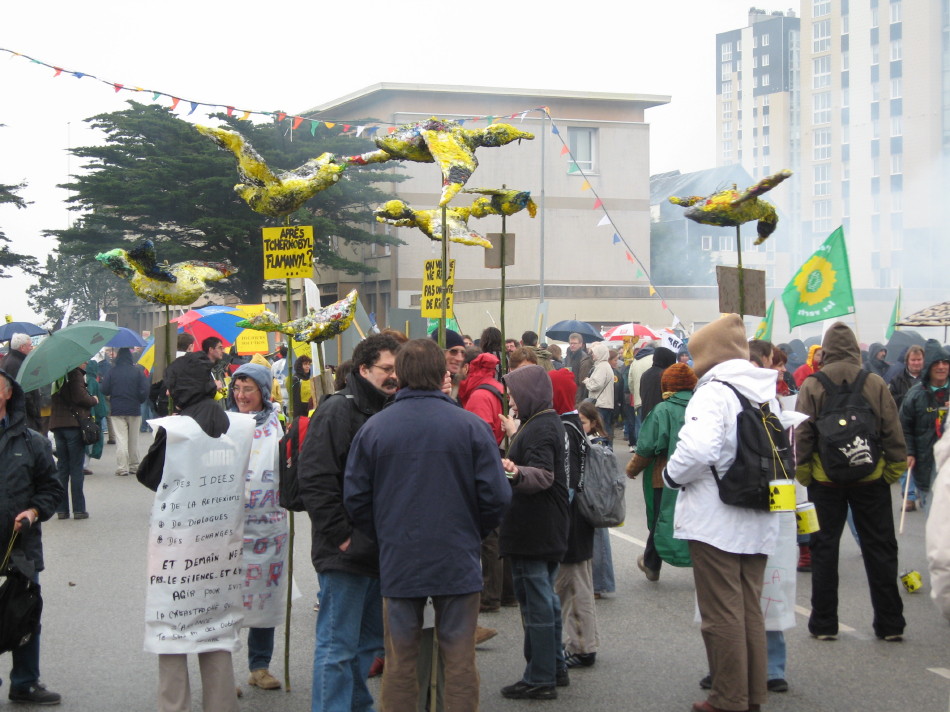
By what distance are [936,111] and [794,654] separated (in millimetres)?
47283

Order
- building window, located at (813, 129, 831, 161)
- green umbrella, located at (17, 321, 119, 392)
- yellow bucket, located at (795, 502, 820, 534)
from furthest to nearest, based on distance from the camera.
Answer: building window, located at (813, 129, 831, 161)
green umbrella, located at (17, 321, 119, 392)
yellow bucket, located at (795, 502, 820, 534)

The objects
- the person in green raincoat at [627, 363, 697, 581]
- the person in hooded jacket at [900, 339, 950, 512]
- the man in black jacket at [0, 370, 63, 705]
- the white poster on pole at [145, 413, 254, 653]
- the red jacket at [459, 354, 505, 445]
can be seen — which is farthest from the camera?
the person in hooded jacket at [900, 339, 950, 512]

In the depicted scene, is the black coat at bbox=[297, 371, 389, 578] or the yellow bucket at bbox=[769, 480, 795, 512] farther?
the yellow bucket at bbox=[769, 480, 795, 512]

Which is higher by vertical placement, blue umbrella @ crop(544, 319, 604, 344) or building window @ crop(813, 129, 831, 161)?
building window @ crop(813, 129, 831, 161)

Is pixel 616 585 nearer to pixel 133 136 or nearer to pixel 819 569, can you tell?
pixel 819 569

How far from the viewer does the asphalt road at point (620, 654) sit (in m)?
5.92

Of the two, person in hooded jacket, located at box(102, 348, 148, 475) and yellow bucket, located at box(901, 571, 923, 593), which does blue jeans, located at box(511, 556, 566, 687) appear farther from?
person in hooded jacket, located at box(102, 348, 148, 475)

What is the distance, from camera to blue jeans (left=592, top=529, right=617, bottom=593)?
814 centimetres

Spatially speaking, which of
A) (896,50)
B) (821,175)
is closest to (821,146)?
(821,175)

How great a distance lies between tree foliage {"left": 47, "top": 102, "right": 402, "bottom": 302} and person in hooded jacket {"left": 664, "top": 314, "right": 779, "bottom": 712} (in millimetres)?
36297

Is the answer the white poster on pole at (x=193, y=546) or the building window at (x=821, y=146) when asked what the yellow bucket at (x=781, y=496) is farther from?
the building window at (x=821, y=146)

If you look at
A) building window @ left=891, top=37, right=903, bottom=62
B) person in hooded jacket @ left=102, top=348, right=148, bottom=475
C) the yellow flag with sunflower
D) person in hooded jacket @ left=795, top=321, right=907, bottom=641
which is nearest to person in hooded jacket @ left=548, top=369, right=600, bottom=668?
person in hooded jacket @ left=795, top=321, right=907, bottom=641

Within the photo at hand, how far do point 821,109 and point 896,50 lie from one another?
32564mm

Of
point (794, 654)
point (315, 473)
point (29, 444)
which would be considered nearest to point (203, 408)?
point (315, 473)
